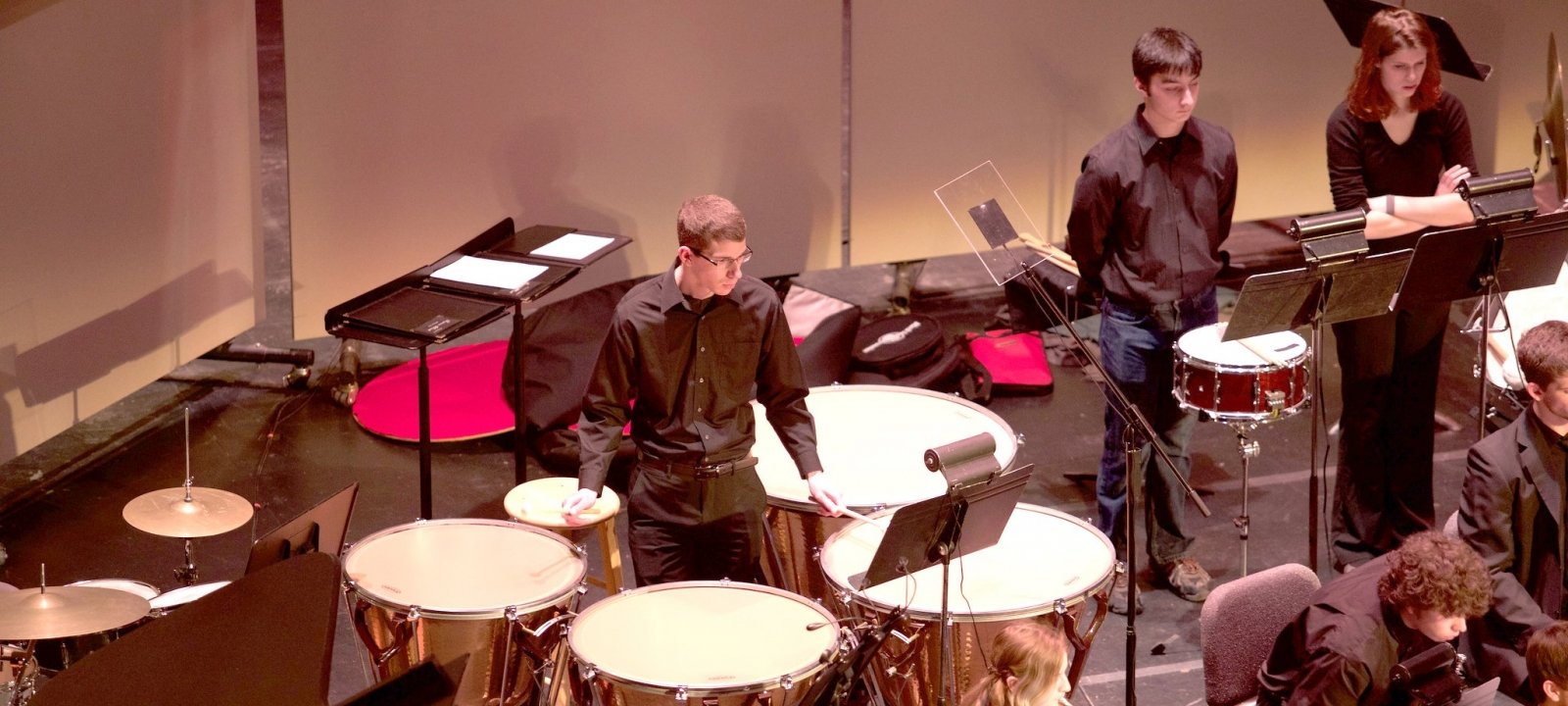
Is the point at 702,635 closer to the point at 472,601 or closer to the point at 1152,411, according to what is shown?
the point at 472,601

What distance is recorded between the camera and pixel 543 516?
464cm

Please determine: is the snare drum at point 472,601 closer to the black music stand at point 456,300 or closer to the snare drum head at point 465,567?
the snare drum head at point 465,567

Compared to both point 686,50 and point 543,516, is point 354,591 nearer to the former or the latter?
point 543,516

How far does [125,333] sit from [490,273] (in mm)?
1817

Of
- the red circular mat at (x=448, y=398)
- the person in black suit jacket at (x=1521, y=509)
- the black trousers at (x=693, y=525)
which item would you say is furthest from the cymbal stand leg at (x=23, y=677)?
the person in black suit jacket at (x=1521, y=509)

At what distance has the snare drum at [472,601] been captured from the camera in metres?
3.92

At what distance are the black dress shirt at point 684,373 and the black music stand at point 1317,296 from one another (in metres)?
1.22

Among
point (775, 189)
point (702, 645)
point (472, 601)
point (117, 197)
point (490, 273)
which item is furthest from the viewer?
point (775, 189)

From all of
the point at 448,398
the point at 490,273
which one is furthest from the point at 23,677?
the point at 448,398

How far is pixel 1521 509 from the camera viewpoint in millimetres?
4309

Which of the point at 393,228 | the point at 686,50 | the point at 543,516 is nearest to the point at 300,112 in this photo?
the point at 393,228

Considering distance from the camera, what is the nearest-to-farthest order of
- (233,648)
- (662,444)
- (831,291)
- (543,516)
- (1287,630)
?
(233,648) → (1287,630) → (662,444) → (543,516) → (831,291)

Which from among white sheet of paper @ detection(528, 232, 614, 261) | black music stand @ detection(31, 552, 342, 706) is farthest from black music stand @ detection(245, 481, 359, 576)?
white sheet of paper @ detection(528, 232, 614, 261)

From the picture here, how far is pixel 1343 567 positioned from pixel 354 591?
128 inches
